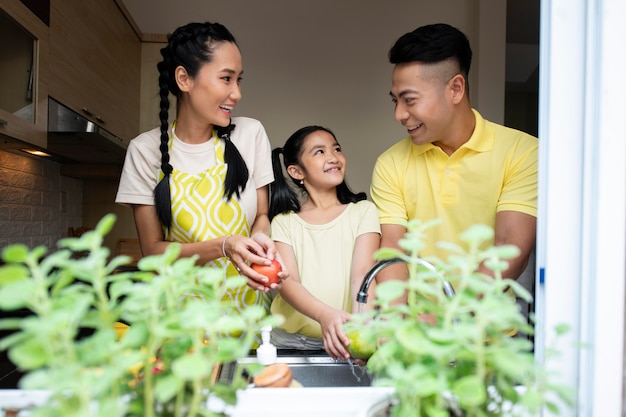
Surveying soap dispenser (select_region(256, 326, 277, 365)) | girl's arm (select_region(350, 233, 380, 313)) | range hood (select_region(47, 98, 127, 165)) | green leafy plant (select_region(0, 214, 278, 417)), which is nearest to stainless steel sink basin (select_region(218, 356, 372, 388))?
soap dispenser (select_region(256, 326, 277, 365))

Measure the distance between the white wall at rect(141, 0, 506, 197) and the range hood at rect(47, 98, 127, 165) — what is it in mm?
756

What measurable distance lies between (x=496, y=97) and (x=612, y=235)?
2.98 m

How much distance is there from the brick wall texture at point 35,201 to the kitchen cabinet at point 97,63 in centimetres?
40

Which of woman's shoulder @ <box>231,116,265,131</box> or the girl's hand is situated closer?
the girl's hand

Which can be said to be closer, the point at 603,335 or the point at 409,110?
the point at 603,335

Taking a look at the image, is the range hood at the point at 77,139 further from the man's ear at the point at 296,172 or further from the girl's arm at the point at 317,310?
the girl's arm at the point at 317,310

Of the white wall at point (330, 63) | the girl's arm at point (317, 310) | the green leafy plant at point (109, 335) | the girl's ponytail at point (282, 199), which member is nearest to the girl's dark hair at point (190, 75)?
the girl's ponytail at point (282, 199)

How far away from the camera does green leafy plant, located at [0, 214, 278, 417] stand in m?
0.38

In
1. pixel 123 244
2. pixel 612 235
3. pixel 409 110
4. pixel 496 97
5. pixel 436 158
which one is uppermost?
pixel 496 97

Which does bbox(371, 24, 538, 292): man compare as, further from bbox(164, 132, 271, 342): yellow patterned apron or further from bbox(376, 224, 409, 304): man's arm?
bbox(164, 132, 271, 342): yellow patterned apron

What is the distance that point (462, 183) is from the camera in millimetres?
1480

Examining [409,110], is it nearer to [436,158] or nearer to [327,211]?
[436,158]

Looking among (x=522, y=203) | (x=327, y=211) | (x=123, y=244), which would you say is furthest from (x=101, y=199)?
(x=522, y=203)

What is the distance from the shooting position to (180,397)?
0.44 m
